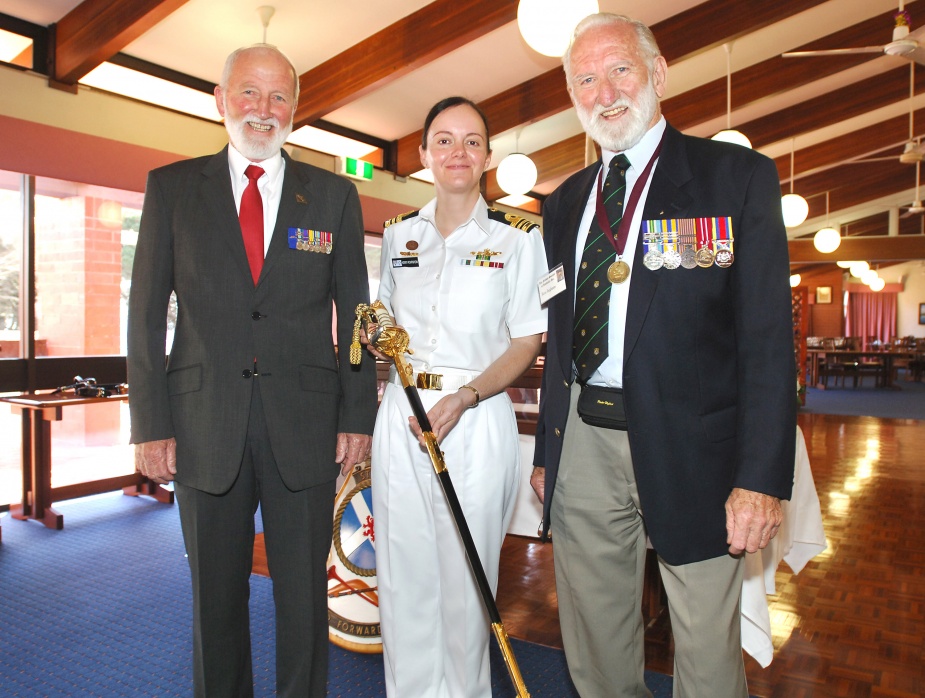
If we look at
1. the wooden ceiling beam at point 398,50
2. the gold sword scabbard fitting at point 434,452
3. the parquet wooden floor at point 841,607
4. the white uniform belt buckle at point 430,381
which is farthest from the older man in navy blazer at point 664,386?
the wooden ceiling beam at point 398,50

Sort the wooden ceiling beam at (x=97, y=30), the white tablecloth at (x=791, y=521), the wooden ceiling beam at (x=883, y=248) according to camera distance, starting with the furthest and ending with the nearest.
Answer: the wooden ceiling beam at (x=883, y=248) → the wooden ceiling beam at (x=97, y=30) → the white tablecloth at (x=791, y=521)

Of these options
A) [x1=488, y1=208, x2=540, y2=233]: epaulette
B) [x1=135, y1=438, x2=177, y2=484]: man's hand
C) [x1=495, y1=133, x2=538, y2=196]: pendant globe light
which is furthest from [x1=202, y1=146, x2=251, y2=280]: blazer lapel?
[x1=495, y1=133, x2=538, y2=196]: pendant globe light

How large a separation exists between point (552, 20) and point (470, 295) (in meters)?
1.90

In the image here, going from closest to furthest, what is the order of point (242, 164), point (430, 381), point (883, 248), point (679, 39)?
1. point (242, 164)
2. point (430, 381)
3. point (679, 39)
4. point (883, 248)

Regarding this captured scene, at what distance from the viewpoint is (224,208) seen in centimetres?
172

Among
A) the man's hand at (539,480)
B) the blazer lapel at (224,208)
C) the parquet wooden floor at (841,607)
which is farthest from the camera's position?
the parquet wooden floor at (841,607)

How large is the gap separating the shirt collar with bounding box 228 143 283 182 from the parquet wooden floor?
2.04 meters

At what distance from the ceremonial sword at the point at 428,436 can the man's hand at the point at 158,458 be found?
1.54ft

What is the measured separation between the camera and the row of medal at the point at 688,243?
1403 mm

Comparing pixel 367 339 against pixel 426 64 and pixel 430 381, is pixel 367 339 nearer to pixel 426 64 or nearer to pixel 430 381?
pixel 430 381

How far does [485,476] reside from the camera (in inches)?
74.8

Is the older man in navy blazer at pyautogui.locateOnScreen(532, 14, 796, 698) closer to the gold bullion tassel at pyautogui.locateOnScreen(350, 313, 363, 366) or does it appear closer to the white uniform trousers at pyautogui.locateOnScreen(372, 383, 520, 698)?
the white uniform trousers at pyautogui.locateOnScreen(372, 383, 520, 698)

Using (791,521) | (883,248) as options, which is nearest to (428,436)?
(791,521)

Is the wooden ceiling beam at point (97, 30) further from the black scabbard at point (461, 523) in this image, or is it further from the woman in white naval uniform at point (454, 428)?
the black scabbard at point (461, 523)
